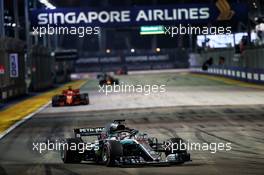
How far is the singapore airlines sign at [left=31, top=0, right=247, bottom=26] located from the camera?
46031 millimetres

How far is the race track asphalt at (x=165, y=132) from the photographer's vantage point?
11055 mm

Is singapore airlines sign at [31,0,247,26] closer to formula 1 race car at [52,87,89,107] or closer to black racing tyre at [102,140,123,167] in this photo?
formula 1 race car at [52,87,89,107]

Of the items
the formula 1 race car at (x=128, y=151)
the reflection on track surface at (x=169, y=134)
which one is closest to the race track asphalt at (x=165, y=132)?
the reflection on track surface at (x=169, y=134)

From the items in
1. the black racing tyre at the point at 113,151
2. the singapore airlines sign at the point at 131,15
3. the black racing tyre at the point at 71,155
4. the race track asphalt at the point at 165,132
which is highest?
the singapore airlines sign at the point at 131,15

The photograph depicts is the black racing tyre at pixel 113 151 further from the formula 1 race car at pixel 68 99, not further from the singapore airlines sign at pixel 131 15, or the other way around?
the singapore airlines sign at pixel 131 15

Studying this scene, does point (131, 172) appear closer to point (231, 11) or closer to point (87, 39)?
point (231, 11)

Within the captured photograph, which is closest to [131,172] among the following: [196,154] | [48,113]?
[196,154]

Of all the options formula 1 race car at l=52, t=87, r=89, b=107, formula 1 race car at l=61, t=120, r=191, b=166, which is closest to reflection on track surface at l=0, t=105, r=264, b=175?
formula 1 race car at l=61, t=120, r=191, b=166

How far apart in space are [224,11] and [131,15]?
7.08 metres

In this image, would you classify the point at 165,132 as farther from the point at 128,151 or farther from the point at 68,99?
the point at 68,99

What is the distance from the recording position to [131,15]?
46375 mm

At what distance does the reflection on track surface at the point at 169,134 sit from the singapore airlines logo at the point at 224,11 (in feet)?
74.6

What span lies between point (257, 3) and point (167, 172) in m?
38.7

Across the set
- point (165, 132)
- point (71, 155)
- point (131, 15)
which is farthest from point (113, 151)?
point (131, 15)
